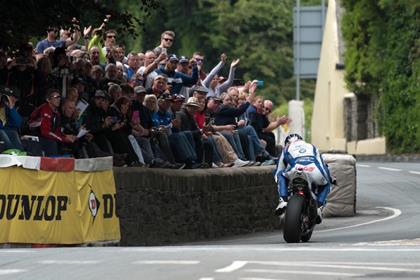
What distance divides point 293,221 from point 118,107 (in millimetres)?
3172

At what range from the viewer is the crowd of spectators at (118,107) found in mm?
20531

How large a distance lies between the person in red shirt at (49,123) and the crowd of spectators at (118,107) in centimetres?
1

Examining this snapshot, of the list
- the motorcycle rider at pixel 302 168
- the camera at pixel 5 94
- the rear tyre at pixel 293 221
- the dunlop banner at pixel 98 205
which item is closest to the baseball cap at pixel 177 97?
the motorcycle rider at pixel 302 168

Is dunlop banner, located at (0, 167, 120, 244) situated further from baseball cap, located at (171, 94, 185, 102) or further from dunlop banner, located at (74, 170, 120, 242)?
baseball cap, located at (171, 94, 185, 102)

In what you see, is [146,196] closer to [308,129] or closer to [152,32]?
[152,32]

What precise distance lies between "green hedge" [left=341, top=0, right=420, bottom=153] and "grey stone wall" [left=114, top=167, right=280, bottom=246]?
72.6ft

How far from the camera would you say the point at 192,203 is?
25.4m

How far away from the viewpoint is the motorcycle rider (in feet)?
72.4

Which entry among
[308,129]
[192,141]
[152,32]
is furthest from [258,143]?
[308,129]

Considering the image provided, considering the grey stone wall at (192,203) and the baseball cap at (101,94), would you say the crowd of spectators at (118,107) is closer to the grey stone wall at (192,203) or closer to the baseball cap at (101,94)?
the baseball cap at (101,94)

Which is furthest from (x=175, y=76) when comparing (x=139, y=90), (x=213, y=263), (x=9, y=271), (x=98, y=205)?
(x=9, y=271)

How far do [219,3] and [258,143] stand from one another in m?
54.2

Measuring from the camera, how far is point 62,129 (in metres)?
20.9

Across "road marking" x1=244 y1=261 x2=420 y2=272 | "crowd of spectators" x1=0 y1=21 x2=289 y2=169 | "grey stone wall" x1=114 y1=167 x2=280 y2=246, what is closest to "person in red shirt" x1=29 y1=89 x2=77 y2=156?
"crowd of spectators" x1=0 y1=21 x2=289 y2=169
